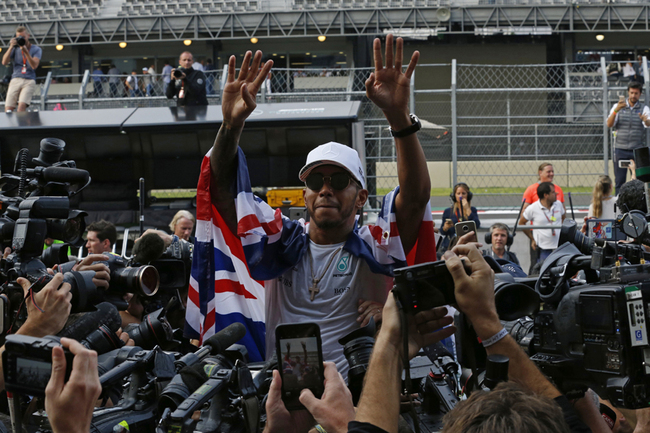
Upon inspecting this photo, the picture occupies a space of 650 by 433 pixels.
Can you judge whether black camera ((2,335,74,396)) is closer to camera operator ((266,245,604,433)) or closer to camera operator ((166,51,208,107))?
camera operator ((266,245,604,433))

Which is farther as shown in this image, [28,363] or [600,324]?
[600,324]

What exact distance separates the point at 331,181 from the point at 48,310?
1280 mm

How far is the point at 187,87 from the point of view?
1011cm

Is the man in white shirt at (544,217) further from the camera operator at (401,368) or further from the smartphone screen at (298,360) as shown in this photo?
the smartphone screen at (298,360)

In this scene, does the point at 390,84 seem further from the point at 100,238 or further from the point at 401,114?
the point at 100,238

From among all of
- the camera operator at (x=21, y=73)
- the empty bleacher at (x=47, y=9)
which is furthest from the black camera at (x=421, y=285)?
the empty bleacher at (x=47, y=9)

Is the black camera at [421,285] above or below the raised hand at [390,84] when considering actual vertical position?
below

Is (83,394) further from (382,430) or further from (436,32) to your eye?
(436,32)

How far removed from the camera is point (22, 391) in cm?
190

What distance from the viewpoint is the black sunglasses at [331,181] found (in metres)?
3.15

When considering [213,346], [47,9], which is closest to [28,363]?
[213,346]

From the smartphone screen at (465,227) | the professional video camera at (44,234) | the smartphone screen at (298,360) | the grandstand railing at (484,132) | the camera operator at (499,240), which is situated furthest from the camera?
the grandstand railing at (484,132)

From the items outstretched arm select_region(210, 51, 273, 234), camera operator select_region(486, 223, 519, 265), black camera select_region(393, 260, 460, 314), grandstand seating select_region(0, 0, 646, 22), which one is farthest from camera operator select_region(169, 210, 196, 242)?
grandstand seating select_region(0, 0, 646, 22)

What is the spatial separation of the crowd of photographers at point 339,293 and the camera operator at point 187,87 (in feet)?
19.9
